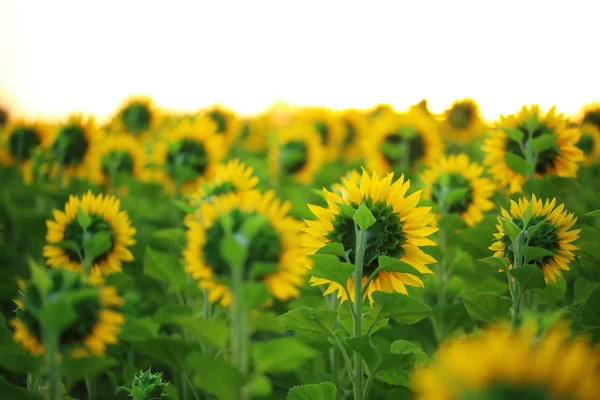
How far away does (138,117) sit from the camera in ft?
16.1

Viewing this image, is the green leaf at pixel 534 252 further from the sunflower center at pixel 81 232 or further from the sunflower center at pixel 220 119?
the sunflower center at pixel 220 119

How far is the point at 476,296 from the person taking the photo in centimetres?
136

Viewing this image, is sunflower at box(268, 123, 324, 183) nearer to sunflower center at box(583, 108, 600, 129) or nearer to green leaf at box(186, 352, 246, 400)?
sunflower center at box(583, 108, 600, 129)

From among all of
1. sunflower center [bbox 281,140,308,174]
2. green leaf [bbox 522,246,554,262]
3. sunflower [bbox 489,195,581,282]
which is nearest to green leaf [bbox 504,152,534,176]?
sunflower [bbox 489,195,581,282]

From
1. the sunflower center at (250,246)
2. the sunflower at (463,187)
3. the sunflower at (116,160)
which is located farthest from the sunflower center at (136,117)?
the sunflower center at (250,246)

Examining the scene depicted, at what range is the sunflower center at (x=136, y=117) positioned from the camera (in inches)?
193

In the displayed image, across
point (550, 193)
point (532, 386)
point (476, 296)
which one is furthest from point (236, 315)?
point (550, 193)

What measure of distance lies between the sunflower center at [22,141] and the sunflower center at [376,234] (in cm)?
292

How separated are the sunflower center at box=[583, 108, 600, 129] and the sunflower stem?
7.54 feet

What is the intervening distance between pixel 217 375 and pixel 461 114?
4882mm

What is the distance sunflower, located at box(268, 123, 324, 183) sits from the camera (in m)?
4.26

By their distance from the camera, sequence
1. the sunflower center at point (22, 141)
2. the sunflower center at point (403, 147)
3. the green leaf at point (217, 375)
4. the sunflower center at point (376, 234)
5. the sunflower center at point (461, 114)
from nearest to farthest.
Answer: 1. the green leaf at point (217, 375)
2. the sunflower center at point (376, 234)
3. the sunflower center at point (22, 141)
4. the sunflower center at point (403, 147)
5. the sunflower center at point (461, 114)

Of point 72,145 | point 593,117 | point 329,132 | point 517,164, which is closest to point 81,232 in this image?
point 517,164

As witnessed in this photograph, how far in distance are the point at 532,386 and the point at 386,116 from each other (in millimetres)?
3707
